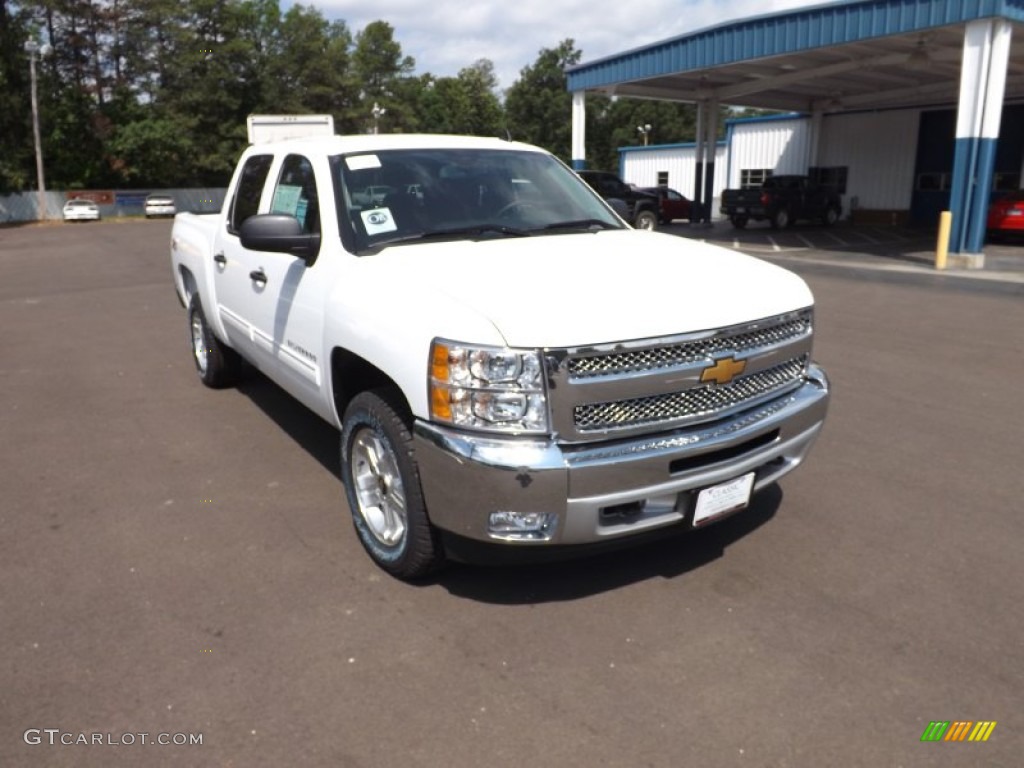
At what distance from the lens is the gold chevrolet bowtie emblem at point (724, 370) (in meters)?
3.28

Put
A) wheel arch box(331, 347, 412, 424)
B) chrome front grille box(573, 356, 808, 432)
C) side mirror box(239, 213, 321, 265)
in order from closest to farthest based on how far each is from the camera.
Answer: chrome front grille box(573, 356, 808, 432)
wheel arch box(331, 347, 412, 424)
side mirror box(239, 213, 321, 265)

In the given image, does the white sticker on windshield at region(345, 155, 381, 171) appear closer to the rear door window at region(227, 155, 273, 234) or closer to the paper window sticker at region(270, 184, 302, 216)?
the paper window sticker at region(270, 184, 302, 216)

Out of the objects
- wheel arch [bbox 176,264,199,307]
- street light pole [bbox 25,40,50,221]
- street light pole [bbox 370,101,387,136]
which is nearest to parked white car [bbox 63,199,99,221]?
street light pole [bbox 25,40,50,221]

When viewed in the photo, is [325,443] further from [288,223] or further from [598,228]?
[598,228]

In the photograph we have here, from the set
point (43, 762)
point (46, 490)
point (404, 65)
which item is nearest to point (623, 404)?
point (43, 762)

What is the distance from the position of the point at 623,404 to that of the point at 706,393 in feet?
1.34

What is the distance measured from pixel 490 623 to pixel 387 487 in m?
0.75

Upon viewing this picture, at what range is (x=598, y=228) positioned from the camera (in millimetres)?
4629

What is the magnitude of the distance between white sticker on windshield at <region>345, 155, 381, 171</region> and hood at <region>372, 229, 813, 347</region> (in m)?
0.69

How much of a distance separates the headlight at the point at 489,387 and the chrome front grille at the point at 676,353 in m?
0.16

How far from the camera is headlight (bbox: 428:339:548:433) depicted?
2.98 meters

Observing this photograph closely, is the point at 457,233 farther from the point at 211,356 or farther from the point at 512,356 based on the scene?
the point at 211,356

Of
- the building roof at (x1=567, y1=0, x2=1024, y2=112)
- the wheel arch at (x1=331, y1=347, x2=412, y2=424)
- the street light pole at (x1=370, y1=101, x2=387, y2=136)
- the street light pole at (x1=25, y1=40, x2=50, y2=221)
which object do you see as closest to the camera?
the wheel arch at (x1=331, y1=347, x2=412, y2=424)

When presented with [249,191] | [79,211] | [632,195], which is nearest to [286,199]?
[249,191]
